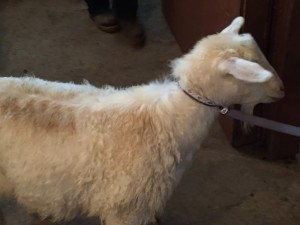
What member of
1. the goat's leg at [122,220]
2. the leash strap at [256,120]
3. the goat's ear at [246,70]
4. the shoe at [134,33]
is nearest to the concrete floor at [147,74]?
the shoe at [134,33]

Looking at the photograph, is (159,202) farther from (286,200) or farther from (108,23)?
(108,23)

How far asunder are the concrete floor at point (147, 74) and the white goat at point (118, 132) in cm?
46

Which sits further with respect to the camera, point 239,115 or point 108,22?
point 108,22

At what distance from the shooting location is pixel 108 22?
10.1ft

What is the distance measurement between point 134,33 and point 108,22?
0.63 ft

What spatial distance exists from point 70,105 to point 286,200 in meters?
0.96

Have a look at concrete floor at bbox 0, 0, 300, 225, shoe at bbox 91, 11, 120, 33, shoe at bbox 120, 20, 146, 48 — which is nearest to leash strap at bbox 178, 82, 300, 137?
concrete floor at bbox 0, 0, 300, 225

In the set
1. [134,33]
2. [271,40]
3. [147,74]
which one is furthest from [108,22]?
[271,40]

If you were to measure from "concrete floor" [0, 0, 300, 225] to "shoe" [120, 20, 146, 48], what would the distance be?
0.04m

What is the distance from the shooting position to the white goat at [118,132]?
1.59 meters

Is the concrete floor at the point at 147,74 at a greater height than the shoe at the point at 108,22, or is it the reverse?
the shoe at the point at 108,22

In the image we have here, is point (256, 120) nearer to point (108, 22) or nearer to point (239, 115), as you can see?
point (239, 115)

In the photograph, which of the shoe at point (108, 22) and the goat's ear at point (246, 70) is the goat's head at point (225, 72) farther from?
the shoe at point (108, 22)

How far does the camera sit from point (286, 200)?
213cm
